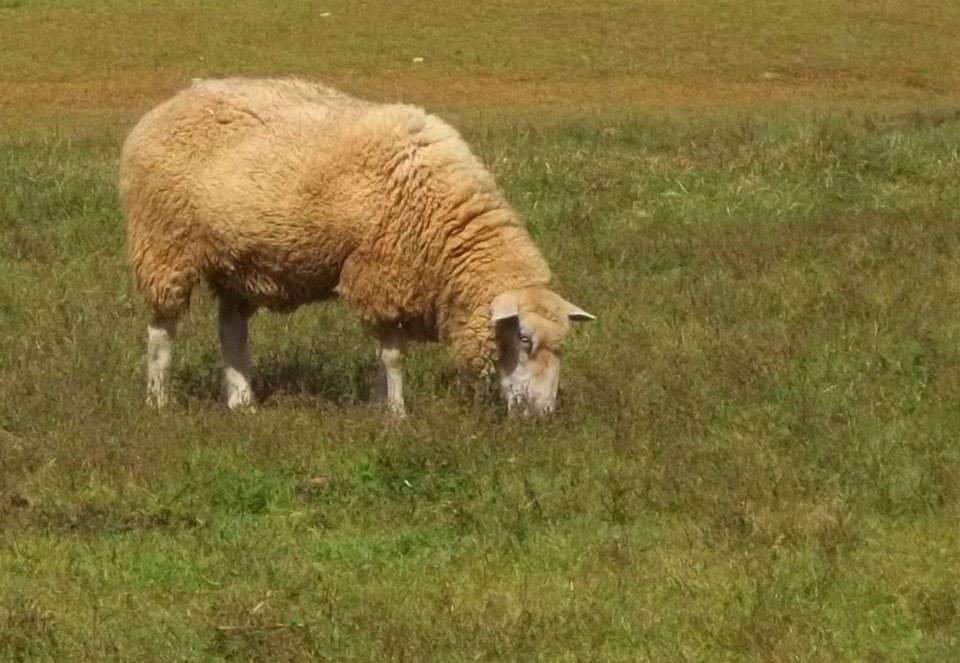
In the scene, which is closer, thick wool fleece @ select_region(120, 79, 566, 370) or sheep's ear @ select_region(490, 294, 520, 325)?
sheep's ear @ select_region(490, 294, 520, 325)

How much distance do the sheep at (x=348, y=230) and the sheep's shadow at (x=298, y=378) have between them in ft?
0.72

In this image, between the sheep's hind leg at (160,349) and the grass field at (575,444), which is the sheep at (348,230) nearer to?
the sheep's hind leg at (160,349)

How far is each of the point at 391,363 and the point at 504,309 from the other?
0.75 metres

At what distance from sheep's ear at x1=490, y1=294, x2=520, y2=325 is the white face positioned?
0.09m

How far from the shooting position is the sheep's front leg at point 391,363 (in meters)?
10.4

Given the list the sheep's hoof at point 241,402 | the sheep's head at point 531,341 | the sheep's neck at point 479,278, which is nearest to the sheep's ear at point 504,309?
the sheep's head at point 531,341

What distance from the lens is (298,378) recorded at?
11031 mm

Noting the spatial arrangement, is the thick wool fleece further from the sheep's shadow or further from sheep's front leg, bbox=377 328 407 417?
the sheep's shadow

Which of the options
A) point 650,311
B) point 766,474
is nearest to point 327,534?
point 766,474

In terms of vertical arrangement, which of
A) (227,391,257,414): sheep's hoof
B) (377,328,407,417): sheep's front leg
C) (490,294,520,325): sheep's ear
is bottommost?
(227,391,257,414): sheep's hoof

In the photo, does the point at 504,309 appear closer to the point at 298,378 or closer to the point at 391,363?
the point at 391,363

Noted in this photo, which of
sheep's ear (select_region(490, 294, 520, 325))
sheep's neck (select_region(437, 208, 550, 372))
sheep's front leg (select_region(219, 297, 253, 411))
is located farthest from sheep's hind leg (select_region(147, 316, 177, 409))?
sheep's ear (select_region(490, 294, 520, 325))

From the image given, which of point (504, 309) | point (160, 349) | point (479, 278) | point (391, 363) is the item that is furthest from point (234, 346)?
point (504, 309)

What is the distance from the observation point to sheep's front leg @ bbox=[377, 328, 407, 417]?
10367 millimetres
